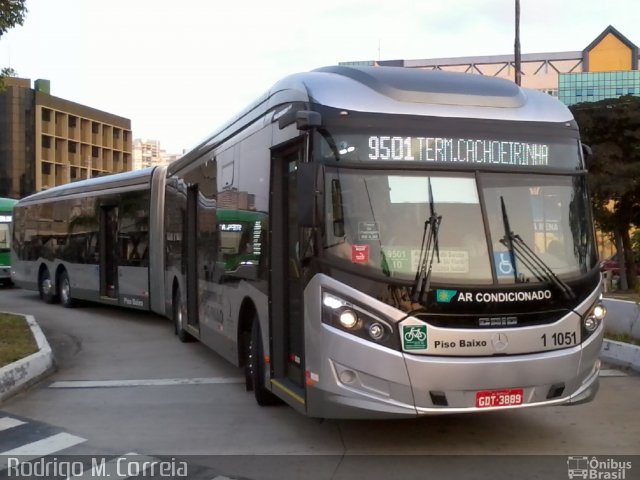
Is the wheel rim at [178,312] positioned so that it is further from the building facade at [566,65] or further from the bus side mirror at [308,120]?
the building facade at [566,65]

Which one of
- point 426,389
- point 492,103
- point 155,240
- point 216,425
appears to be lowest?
point 216,425

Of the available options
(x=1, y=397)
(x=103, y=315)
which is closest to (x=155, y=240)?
(x=103, y=315)

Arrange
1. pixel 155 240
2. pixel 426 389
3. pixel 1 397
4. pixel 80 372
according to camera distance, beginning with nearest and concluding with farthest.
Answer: pixel 426 389, pixel 1 397, pixel 80 372, pixel 155 240

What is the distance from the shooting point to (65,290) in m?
19.2

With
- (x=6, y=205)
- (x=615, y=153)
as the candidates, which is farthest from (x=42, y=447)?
(x=615, y=153)

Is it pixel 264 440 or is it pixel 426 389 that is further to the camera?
pixel 264 440

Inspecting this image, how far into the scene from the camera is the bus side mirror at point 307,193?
5664mm

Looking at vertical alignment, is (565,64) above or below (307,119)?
above

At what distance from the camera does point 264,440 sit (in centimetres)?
674

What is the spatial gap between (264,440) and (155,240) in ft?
28.1

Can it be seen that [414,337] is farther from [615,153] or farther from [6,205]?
[6,205]

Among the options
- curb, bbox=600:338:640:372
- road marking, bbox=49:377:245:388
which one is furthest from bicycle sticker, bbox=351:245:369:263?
curb, bbox=600:338:640:372

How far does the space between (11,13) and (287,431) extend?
8762 millimetres

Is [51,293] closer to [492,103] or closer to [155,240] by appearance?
[155,240]
